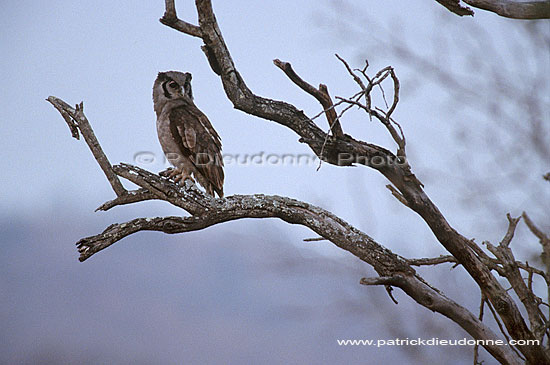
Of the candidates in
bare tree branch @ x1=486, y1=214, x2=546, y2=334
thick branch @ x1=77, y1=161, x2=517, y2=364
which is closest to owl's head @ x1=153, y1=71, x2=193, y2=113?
thick branch @ x1=77, y1=161, x2=517, y2=364

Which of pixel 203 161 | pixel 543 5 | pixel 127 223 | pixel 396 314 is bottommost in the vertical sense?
pixel 127 223

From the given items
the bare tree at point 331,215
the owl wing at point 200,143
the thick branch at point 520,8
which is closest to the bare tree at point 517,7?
the thick branch at point 520,8

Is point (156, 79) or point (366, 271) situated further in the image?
point (366, 271)

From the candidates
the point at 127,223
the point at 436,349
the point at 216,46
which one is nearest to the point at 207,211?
the point at 127,223

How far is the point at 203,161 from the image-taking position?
1.81 metres

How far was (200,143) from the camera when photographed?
1.81 m

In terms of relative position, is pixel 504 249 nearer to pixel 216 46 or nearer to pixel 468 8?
pixel 468 8

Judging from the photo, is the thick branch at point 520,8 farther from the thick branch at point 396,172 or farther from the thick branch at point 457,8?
the thick branch at point 396,172

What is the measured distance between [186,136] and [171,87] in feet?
0.74

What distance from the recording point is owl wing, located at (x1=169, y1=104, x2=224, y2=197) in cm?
179

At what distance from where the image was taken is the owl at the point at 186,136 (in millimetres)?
1796

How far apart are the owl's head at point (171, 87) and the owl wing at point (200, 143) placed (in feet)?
0.20

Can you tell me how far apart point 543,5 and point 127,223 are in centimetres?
133

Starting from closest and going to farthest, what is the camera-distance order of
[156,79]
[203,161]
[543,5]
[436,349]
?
[543,5] → [203,161] → [156,79] → [436,349]
